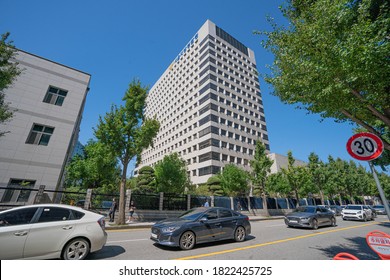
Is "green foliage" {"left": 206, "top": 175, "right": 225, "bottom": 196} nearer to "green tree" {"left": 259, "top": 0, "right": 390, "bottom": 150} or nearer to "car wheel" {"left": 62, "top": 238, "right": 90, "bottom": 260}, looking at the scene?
"green tree" {"left": 259, "top": 0, "right": 390, "bottom": 150}

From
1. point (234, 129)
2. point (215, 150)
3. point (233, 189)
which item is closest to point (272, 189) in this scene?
point (233, 189)

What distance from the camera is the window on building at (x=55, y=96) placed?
1730 cm

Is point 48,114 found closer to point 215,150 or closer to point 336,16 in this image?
point 336,16

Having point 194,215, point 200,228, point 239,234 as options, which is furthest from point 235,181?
point 200,228

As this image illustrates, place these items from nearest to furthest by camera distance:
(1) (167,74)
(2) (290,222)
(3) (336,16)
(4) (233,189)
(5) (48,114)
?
(3) (336,16), (2) (290,222), (5) (48,114), (4) (233,189), (1) (167,74)

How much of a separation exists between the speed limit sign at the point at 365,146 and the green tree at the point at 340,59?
2.23 m

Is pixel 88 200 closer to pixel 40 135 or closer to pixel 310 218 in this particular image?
pixel 40 135

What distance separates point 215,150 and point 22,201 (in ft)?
113

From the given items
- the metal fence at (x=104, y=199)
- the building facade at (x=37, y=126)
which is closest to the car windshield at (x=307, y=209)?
the metal fence at (x=104, y=199)

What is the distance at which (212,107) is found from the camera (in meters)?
46.7

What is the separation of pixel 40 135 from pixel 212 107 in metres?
36.4

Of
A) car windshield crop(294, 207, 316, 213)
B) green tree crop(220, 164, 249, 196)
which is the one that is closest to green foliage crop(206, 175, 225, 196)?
green tree crop(220, 164, 249, 196)

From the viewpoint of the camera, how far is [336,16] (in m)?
5.78

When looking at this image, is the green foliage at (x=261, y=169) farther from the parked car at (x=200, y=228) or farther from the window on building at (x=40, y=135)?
the window on building at (x=40, y=135)
